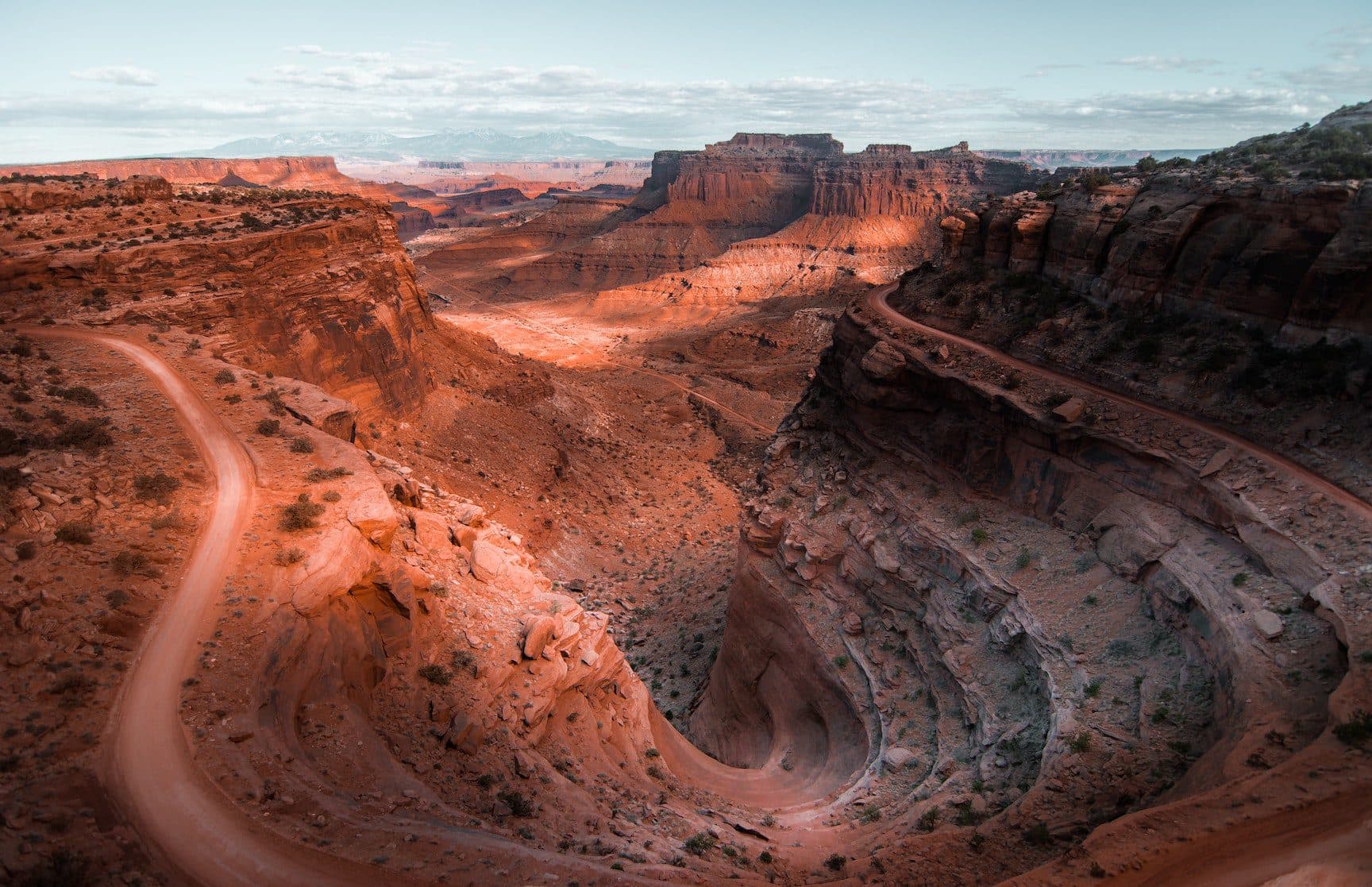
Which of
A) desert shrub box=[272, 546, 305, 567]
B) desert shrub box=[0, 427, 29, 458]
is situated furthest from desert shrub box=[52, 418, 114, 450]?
desert shrub box=[272, 546, 305, 567]

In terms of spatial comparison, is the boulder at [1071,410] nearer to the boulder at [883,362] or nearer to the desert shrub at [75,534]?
the boulder at [883,362]

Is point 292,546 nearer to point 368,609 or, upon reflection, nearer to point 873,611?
point 368,609

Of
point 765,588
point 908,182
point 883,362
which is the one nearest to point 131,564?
point 765,588

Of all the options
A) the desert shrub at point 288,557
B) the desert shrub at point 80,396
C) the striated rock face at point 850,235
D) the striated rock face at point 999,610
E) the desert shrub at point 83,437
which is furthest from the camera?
the striated rock face at point 850,235

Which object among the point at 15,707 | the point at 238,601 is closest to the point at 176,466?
the point at 238,601

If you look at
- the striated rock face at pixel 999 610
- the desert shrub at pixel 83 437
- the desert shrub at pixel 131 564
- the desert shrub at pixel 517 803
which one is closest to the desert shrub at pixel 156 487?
the desert shrub at pixel 83 437

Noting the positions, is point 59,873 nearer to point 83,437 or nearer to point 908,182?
point 83,437

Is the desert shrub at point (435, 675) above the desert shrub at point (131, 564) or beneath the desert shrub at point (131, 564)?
beneath
